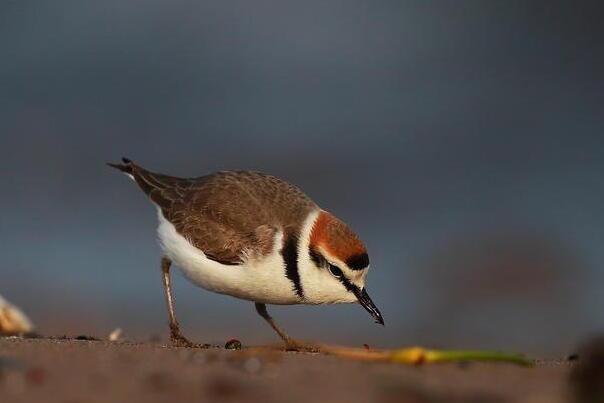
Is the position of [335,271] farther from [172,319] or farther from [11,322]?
[11,322]

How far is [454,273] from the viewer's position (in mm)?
12102

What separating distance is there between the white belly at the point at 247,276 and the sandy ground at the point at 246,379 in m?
1.25

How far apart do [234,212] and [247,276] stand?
53 centimetres

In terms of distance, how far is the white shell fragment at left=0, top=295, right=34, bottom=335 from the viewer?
688 cm

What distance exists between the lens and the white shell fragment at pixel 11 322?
6.88 meters

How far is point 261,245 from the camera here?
6855mm

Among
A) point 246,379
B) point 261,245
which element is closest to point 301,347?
point 261,245

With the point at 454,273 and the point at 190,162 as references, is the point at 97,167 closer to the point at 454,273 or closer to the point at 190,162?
the point at 190,162

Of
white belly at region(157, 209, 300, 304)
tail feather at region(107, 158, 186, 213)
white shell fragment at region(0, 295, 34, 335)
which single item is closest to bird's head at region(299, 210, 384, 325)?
white belly at region(157, 209, 300, 304)

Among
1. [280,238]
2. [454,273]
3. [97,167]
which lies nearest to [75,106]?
[97,167]

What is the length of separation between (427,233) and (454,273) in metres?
1.39

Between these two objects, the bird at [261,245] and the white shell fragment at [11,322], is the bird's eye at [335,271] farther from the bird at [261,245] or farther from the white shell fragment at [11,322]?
the white shell fragment at [11,322]

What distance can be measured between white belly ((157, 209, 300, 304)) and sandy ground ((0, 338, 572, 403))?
125cm

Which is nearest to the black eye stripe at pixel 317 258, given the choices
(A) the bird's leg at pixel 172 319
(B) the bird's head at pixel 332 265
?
(B) the bird's head at pixel 332 265
